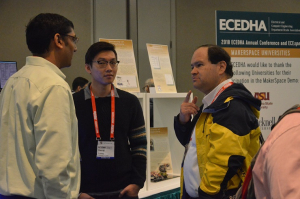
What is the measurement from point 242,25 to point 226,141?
2611 millimetres

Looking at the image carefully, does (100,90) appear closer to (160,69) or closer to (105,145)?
(105,145)

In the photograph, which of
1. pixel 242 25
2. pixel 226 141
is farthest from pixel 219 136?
pixel 242 25

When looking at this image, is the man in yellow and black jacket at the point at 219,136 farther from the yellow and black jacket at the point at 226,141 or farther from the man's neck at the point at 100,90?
the man's neck at the point at 100,90

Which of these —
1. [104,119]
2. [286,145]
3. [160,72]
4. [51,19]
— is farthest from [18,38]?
[286,145]

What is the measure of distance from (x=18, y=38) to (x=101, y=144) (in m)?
3.83

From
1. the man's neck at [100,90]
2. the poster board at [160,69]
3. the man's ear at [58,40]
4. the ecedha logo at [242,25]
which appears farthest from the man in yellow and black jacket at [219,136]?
the ecedha logo at [242,25]

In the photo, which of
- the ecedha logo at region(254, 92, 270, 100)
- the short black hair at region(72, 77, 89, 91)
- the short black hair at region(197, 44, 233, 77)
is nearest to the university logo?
the ecedha logo at region(254, 92, 270, 100)

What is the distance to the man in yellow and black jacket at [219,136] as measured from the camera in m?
1.74

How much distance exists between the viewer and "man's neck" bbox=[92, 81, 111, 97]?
222cm

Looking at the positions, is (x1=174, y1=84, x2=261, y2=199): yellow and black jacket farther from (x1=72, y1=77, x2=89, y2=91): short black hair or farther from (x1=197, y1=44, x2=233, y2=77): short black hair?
(x1=72, y1=77, x2=89, y2=91): short black hair

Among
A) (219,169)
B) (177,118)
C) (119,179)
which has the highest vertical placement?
(177,118)

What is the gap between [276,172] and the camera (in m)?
0.75

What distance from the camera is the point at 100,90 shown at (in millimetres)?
2225

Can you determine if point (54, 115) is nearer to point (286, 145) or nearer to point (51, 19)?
point (51, 19)
